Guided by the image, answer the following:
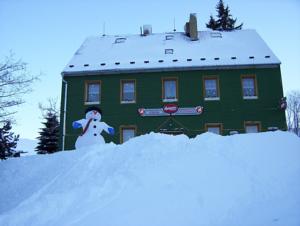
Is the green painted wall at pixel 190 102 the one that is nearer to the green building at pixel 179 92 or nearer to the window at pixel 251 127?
the green building at pixel 179 92

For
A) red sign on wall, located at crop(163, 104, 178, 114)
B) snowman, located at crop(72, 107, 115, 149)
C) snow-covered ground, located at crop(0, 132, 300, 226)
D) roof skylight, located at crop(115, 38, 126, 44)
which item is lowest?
snow-covered ground, located at crop(0, 132, 300, 226)

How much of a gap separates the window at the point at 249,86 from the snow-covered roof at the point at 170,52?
95cm

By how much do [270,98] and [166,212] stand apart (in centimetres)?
1485

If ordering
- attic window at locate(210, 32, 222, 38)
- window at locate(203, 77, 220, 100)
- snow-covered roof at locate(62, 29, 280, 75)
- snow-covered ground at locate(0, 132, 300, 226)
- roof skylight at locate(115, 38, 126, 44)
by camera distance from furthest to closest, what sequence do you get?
1. roof skylight at locate(115, 38, 126, 44)
2. attic window at locate(210, 32, 222, 38)
3. snow-covered roof at locate(62, 29, 280, 75)
4. window at locate(203, 77, 220, 100)
5. snow-covered ground at locate(0, 132, 300, 226)

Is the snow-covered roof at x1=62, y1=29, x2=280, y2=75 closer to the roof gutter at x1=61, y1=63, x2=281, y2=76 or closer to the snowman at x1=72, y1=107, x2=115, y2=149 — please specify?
the roof gutter at x1=61, y1=63, x2=281, y2=76

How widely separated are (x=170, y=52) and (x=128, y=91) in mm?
4001

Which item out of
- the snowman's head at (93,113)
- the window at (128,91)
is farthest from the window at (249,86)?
the snowman's head at (93,113)

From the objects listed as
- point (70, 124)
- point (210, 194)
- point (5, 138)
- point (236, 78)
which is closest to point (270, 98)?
point (236, 78)

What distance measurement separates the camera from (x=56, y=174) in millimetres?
11625

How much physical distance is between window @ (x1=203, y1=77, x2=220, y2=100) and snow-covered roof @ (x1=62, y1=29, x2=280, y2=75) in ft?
3.08

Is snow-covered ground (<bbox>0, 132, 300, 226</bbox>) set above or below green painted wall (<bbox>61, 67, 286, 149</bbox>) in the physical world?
below

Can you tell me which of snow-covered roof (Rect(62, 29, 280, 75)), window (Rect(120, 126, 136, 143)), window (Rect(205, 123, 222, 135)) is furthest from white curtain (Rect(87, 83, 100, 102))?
window (Rect(205, 123, 222, 135))

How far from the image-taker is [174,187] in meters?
8.34

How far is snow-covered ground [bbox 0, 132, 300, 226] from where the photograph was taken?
7.32 metres
